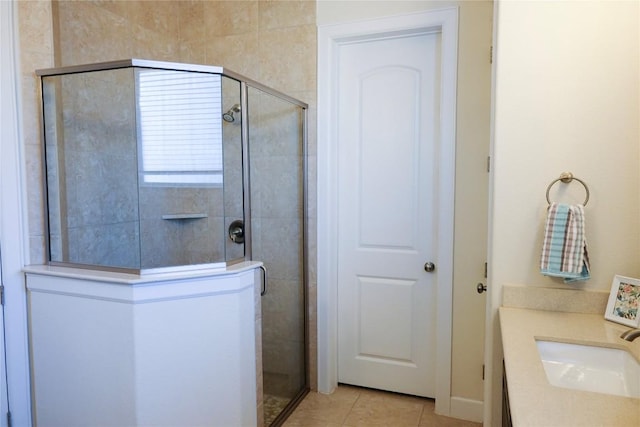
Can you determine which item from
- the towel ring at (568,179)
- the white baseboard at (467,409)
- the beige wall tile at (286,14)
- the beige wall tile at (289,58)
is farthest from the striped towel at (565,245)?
the beige wall tile at (286,14)

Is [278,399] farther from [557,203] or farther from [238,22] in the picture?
[238,22]

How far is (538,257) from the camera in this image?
1512 mm

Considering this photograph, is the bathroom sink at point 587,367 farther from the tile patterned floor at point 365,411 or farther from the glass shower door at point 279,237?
the glass shower door at point 279,237

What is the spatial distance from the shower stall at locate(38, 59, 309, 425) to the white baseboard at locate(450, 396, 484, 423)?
3.51 feet

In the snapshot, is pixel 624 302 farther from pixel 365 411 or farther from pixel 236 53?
pixel 236 53

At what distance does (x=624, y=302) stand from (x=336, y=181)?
1569mm

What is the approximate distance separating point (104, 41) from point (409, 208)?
201 centimetres

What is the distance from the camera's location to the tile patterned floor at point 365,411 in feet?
7.41

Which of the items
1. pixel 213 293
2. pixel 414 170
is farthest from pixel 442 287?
pixel 213 293

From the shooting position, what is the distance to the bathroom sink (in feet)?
3.83

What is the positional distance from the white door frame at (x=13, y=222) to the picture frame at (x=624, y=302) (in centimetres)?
237

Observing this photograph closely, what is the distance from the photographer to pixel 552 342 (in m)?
1.25

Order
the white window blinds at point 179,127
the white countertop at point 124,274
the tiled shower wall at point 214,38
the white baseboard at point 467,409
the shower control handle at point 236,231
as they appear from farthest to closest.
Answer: the white baseboard at point 467,409, the tiled shower wall at point 214,38, the shower control handle at point 236,231, the white window blinds at point 179,127, the white countertop at point 124,274

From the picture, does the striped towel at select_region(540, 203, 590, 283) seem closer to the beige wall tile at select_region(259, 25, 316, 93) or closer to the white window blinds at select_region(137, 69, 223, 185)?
the white window blinds at select_region(137, 69, 223, 185)
